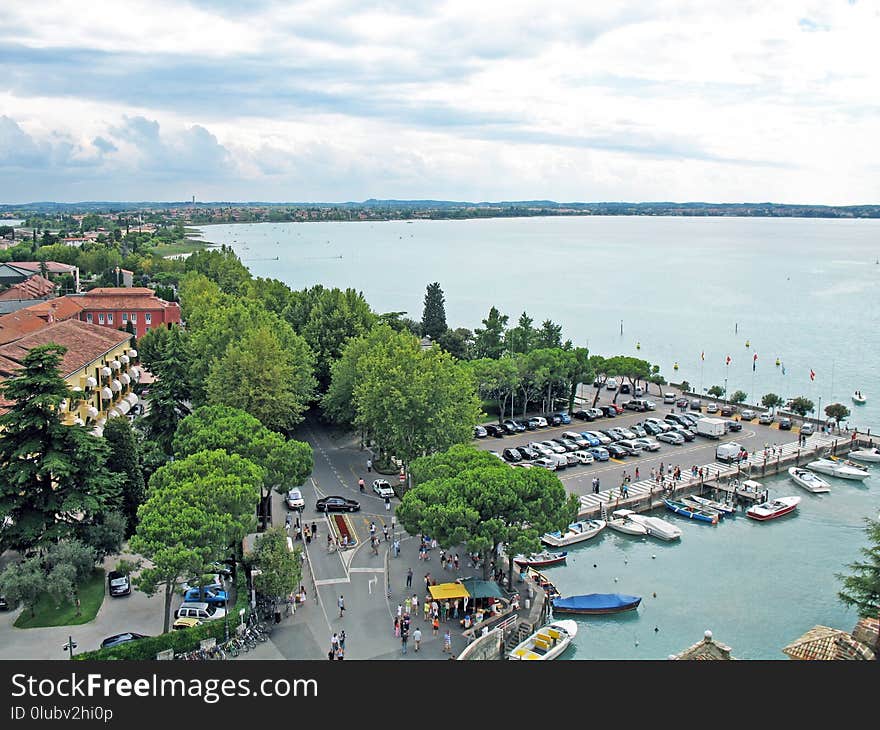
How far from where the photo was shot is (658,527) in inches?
1485

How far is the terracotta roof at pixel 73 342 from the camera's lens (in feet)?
148

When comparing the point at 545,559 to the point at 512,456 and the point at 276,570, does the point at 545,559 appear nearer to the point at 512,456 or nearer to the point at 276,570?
the point at 512,456

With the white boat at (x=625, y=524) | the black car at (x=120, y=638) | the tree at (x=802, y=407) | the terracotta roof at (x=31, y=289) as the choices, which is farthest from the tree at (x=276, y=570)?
the terracotta roof at (x=31, y=289)

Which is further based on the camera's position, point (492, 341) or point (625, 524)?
point (492, 341)

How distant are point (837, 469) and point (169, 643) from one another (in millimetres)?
38948

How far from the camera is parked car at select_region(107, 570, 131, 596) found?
2775cm

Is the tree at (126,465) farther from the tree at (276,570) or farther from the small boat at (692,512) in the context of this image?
the small boat at (692,512)

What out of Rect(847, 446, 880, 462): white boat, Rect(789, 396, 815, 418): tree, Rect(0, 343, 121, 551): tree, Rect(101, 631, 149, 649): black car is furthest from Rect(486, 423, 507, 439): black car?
Rect(101, 631, 149, 649): black car

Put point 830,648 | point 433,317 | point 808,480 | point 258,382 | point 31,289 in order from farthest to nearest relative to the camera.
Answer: point 31,289, point 433,317, point 808,480, point 258,382, point 830,648

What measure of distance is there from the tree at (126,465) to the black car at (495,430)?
79.0 ft

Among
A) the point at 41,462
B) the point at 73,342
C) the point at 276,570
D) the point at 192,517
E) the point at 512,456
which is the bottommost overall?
the point at 512,456

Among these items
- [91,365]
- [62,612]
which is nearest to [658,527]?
[62,612]

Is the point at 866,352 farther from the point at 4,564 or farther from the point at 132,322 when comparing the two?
the point at 4,564

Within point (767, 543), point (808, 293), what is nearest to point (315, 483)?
point (767, 543)
